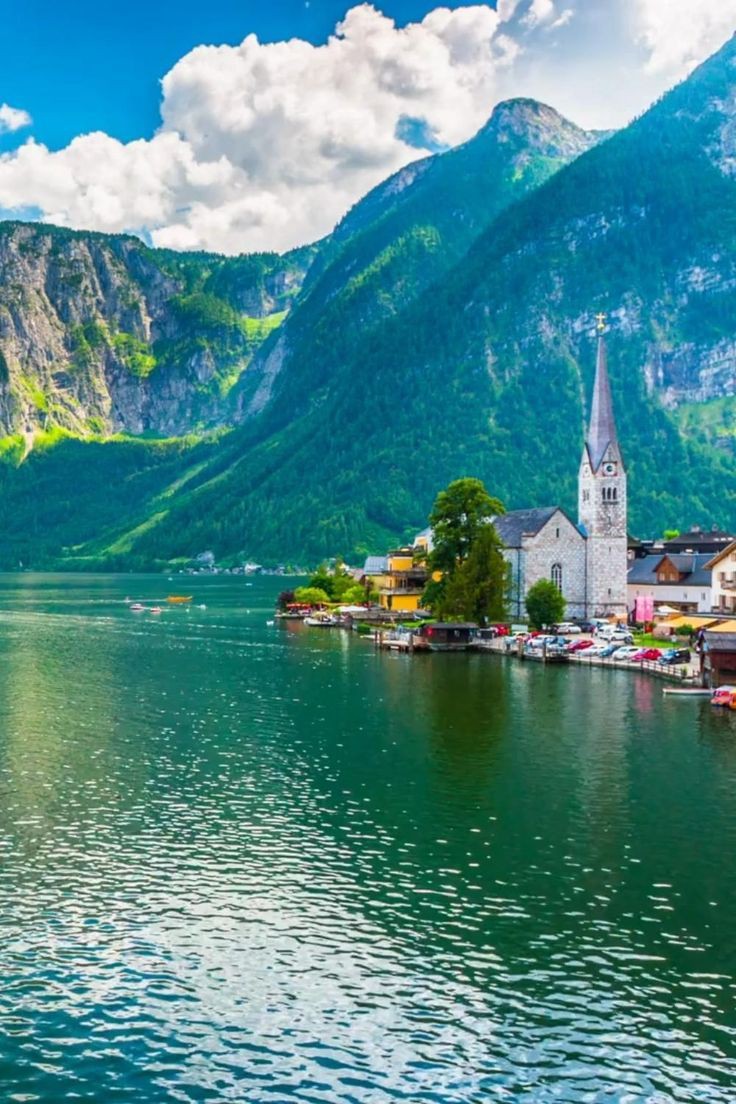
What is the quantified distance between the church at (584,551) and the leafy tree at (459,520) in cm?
787

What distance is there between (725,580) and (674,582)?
17292 millimetres

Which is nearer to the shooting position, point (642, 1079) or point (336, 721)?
point (642, 1079)

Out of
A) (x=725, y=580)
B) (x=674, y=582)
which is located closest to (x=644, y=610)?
(x=674, y=582)

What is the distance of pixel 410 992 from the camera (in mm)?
30828

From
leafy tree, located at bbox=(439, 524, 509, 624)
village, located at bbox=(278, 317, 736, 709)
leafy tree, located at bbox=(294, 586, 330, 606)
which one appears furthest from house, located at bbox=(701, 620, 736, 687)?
leafy tree, located at bbox=(294, 586, 330, 606)

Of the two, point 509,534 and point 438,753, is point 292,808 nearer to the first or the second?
point 438,753

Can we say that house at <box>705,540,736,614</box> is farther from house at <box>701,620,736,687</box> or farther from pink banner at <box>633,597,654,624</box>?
house at <box>701,620,736,687</box>

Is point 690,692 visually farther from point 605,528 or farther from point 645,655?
point 605,528

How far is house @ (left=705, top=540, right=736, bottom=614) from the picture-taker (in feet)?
402

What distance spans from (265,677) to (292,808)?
1952 inches

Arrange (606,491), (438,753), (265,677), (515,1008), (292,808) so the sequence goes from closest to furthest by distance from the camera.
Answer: (515,1008), (292,808), (438,753), (265,677), (606,491)

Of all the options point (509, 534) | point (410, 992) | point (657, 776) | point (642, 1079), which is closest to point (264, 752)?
point (657, 776)

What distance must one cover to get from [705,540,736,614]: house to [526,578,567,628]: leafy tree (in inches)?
721

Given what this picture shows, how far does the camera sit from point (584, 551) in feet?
468
